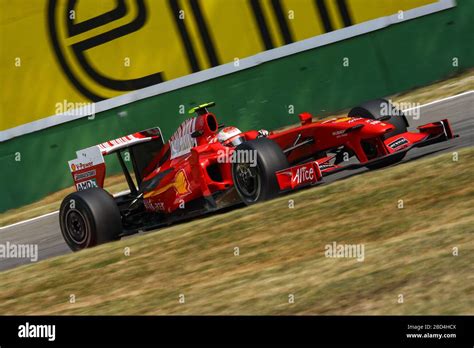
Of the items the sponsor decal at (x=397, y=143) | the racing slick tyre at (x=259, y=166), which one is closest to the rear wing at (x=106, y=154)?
the racing slick tyre at (x=259, y=166)

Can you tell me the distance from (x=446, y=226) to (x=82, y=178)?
19.2 feet

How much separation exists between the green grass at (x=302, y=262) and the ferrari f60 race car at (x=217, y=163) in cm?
27

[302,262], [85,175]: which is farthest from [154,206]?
[302,262]

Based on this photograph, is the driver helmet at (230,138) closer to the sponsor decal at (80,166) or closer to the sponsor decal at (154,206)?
the sponsor decal at (154,206)

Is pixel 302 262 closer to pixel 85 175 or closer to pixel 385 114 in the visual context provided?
pixel 385 114

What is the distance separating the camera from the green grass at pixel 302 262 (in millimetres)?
6664

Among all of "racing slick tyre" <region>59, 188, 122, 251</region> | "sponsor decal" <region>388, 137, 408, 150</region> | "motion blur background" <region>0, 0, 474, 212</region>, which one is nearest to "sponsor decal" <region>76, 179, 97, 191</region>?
"racing slick tyre" <region>59, 188, 122, 251</region>

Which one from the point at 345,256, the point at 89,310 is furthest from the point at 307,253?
the point at 89,310

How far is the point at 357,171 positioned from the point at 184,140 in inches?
83.0

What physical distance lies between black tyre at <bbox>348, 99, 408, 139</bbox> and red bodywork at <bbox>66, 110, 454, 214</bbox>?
206 millimetres

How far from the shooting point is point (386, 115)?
11141 mm

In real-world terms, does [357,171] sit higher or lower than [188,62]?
lower

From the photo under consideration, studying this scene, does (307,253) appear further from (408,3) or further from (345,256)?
(408,3)

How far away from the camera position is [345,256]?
7.83 metres
